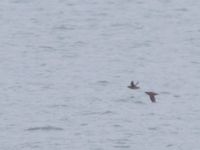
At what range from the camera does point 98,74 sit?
45.5 feet

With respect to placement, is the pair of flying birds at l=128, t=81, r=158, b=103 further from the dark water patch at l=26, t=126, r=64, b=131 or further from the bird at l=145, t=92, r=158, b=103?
the dark water patch at l=26, t=126, r=64, b=131

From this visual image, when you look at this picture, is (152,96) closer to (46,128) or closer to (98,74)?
(98,74)

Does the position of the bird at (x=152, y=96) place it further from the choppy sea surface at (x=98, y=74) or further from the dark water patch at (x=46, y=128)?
the dark water patch at (x=46, y=128)

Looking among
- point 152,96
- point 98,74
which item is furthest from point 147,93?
point 98,74

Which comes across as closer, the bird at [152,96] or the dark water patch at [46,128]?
the dark water patch at [46,128]

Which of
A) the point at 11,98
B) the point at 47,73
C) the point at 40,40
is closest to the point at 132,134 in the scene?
the point at 11,98

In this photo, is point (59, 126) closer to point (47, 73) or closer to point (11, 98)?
point (11, 98)

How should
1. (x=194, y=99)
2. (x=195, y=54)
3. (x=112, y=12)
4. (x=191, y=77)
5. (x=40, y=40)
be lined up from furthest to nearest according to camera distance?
(x=112, y=12), (x=40, y=40), (x=195, y=54), (x=191, y=77), (x=194, y=99)

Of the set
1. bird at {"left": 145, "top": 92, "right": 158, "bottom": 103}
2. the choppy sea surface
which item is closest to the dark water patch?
the choppy sea surface

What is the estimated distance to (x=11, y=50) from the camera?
1525 centimetres

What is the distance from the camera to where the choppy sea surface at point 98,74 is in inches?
444

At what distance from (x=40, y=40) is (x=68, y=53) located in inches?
41.3

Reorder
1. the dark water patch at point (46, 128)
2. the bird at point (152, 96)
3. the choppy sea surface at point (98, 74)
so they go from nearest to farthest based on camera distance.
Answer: the choppy sea surface at point (98, 74) → the dark water patch at point (46, 128) → the bird at point (152, 96)

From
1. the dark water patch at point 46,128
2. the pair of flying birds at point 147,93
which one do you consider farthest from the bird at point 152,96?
the dark water patch at point 46,128
